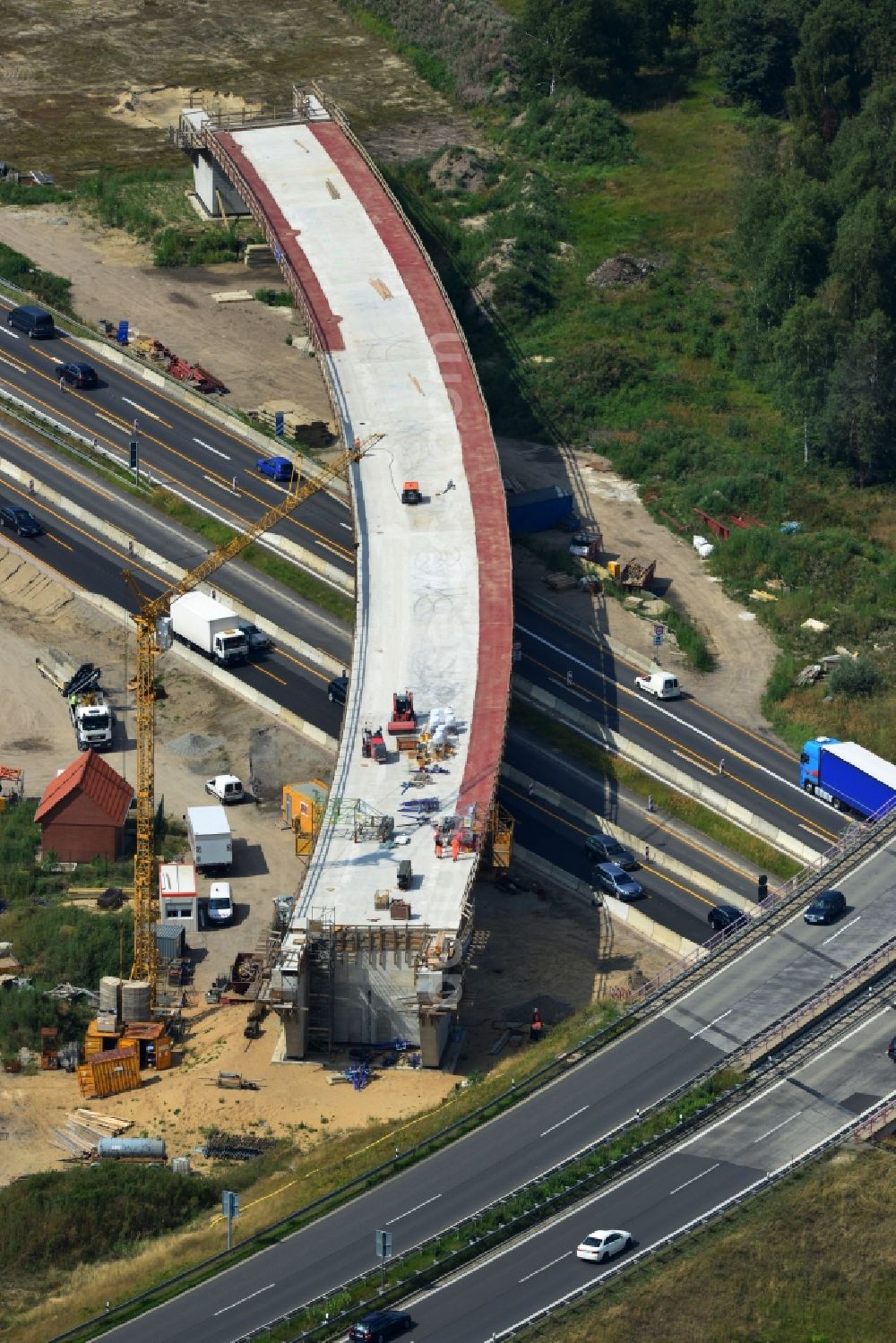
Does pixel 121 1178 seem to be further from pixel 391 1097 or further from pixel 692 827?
pixel 692 827

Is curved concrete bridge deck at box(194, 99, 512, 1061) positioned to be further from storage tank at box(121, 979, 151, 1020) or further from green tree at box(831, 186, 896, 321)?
green tree at box(831, 186, 896, 321)

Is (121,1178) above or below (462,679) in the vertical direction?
below

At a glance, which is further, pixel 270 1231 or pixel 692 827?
pixel 692 827

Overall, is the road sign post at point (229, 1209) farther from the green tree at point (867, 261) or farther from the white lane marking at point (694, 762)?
the green tree at point (867, 261)

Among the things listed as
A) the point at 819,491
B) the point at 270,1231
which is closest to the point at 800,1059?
the point at 270,1231

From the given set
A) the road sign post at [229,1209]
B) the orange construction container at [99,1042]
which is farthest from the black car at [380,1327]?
the orange construction container at [99,1042]

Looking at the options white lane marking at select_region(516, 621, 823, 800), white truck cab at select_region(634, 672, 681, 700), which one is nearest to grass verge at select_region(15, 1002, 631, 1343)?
white lane marking at select_region(516, 621, 823, 800)

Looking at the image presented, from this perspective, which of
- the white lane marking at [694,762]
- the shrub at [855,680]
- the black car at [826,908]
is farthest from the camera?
the shrub at [855,680]
